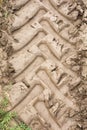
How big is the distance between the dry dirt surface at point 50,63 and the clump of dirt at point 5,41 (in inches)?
2.7

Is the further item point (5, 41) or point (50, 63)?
point (5, 41)

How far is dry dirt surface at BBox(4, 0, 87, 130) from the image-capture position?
165 inches

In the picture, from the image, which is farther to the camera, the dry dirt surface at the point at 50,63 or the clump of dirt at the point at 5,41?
the clump of dirt at the point at 5,41

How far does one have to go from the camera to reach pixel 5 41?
471 cm

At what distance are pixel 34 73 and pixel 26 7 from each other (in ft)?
3.67

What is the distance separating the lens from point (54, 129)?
162 inches

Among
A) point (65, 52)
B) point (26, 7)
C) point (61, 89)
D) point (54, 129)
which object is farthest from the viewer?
point (26, 7)

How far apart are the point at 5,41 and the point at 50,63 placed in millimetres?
663

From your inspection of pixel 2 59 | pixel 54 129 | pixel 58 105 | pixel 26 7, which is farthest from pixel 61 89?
pixel 26 7

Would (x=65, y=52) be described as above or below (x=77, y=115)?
above

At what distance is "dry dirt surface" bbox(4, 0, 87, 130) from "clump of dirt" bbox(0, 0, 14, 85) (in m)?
0.07

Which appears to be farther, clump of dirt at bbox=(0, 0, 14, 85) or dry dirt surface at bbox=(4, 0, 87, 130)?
clump of dirt at bbox=(0, 0, 14, 85)

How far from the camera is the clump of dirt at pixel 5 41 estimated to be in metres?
4.44

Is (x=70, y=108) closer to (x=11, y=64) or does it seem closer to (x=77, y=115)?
(x=77, y=115)
